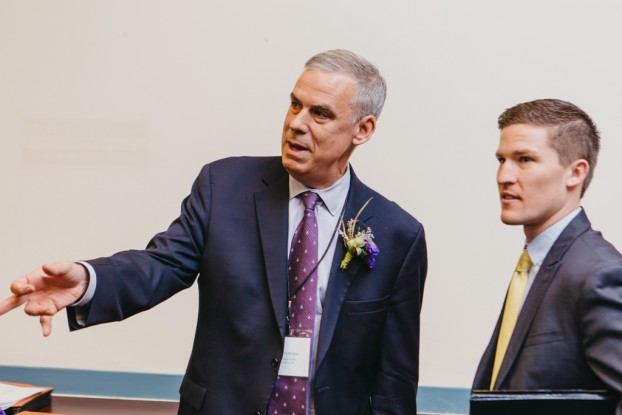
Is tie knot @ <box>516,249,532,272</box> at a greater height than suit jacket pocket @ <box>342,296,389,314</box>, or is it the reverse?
tie knot @ <box>516,249,532,272</box>

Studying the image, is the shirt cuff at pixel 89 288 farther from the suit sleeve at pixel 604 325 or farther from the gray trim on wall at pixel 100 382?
the gray trim on wall at pixel 100 382

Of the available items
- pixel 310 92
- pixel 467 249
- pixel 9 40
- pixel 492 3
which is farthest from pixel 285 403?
pixel 9 40

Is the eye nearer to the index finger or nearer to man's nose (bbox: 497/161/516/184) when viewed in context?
man's nose (bbox: 497/161/516/184)

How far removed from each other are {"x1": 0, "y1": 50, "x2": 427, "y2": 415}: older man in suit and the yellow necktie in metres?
0.42

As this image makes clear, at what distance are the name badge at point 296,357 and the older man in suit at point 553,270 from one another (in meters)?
0.48

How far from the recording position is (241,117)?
3180mm

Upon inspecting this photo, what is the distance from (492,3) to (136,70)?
1.39 m

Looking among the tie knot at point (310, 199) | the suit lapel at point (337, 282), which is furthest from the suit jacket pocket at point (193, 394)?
the tie knot at point (310, 199)

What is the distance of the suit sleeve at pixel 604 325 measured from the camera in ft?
5.16

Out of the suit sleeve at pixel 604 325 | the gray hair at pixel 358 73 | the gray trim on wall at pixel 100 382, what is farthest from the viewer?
the gray trim on wall at pixel 100 382

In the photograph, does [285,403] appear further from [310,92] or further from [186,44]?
[186,44]

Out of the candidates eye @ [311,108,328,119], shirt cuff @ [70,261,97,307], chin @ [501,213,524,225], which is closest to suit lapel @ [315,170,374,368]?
eye @ [311,108,328,119]

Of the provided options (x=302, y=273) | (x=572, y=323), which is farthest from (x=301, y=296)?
(x=572, y=323)

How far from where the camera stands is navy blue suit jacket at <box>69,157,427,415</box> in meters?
2.20
